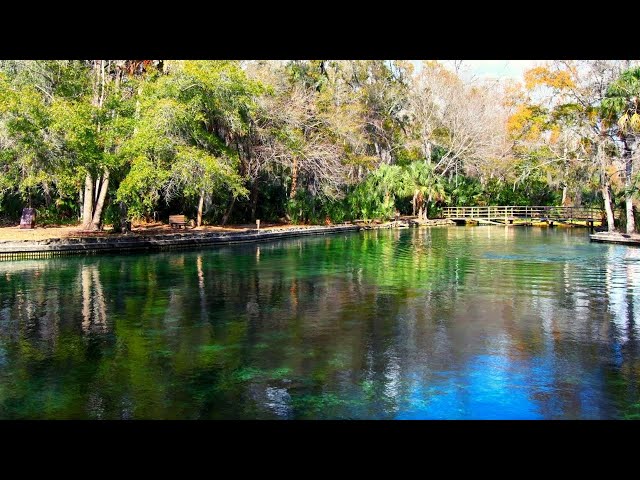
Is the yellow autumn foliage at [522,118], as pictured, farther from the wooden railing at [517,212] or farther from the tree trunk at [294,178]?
the tree trunk at [294,178]

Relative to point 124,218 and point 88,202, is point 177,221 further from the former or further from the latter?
point 88,202

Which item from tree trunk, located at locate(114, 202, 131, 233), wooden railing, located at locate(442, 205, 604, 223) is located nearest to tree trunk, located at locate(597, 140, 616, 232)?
wooden railing, located at locate(442, 205, 604, 223)

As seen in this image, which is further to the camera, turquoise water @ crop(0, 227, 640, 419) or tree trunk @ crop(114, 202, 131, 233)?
tree trunk @ crop(114, 202, 131, 233)

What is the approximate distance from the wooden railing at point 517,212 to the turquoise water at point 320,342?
2530cm

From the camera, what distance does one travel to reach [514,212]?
46344 mm

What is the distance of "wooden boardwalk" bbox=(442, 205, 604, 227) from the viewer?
40.0m

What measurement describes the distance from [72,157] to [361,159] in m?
22.9

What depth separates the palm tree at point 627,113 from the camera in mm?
24766

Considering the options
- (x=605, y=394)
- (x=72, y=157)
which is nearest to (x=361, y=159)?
(x=72, y=157)

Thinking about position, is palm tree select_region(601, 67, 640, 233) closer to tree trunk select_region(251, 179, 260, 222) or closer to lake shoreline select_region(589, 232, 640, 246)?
lake shoreline select_region(589, 232, 640, 246)

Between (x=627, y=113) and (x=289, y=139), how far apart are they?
1622cm

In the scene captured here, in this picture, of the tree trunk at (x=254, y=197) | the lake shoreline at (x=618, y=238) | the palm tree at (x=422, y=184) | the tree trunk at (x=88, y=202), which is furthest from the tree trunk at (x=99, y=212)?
the lake shoreline at (x=618, y=238)
